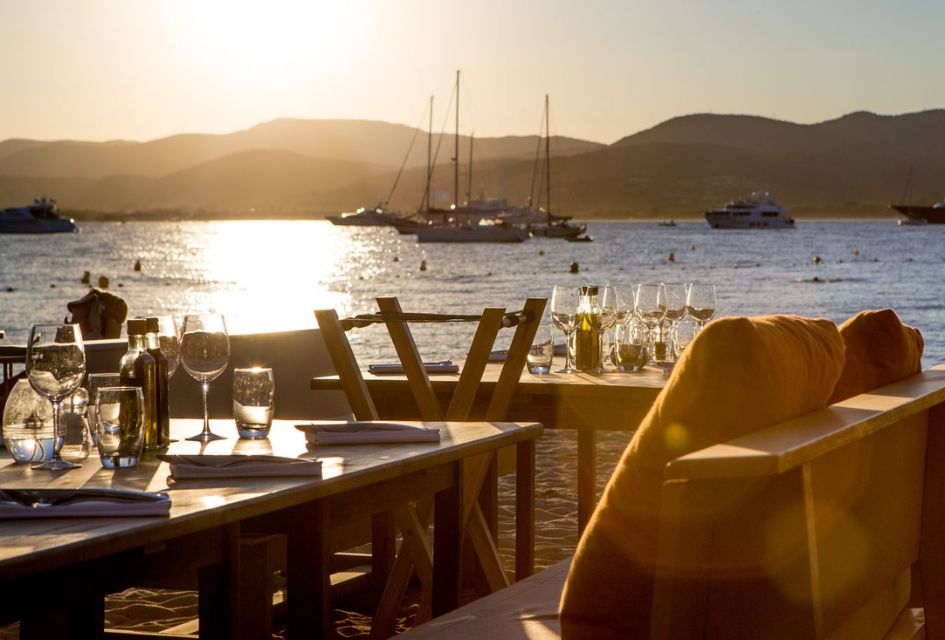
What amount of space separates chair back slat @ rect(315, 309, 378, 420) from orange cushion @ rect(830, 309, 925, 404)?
5.07 feet

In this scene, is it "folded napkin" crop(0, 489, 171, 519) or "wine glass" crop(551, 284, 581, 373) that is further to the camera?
"wine glass" crop(551, 284, 581, 373)

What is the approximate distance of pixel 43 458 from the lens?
8.63 ft

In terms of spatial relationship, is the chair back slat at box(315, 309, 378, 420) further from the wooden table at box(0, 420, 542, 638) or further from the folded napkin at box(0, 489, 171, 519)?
the folded napkin at box(0, 489, 171, 519)

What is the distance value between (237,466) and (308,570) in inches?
12.1

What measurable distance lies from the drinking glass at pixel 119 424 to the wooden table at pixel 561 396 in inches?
67.8

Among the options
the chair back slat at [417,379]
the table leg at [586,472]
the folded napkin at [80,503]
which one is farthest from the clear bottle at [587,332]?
the folded napkin at [80,503]

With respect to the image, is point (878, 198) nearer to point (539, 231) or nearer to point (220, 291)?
point (539, 231)

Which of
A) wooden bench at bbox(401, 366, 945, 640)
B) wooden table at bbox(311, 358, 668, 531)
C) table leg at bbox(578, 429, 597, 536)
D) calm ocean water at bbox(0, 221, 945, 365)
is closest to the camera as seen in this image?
wooden bench at bbox(401, 366, 945, 640)

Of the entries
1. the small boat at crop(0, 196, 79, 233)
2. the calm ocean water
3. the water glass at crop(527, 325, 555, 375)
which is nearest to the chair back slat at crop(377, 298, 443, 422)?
the water glass at crop(527, 325, 555, 375)

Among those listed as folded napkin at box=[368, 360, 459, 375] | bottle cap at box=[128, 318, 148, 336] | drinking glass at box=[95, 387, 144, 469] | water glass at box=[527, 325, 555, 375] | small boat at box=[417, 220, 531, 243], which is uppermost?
bottle cap at box=[128, 318, 148, 336]

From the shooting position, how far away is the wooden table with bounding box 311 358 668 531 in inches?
159

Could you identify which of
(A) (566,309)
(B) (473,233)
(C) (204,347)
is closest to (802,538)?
(C) (204,347)

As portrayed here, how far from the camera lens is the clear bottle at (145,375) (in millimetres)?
2766

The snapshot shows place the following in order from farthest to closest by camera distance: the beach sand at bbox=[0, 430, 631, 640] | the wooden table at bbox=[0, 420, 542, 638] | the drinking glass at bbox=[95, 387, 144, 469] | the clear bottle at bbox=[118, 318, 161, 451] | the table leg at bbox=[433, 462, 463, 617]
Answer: the beach sand at bbox=[0, 430, 631, 640] → the table leg at bbox=[433, 462, 463, 617] → the clear bottle at bbox=[118, 318, 161, 451] → the drinking glass at bbox=[95, 387, 144, 469] → the wooden table at bbox=[0, 420, 542, 638]
